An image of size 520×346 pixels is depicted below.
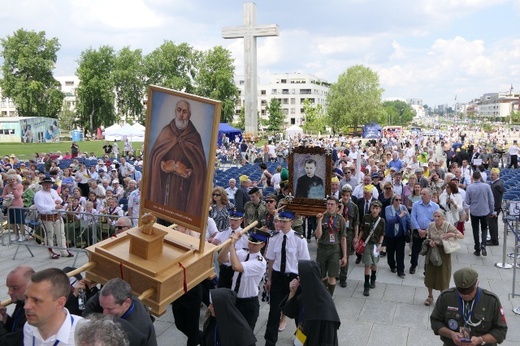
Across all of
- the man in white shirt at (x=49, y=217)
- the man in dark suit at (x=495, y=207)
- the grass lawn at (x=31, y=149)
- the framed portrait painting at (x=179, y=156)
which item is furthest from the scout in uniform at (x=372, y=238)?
the grass lawn at (x=31, y=149)

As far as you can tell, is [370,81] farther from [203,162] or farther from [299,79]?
[203,162]

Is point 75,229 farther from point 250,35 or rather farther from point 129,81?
point 129,81

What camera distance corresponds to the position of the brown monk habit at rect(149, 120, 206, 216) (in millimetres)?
3514

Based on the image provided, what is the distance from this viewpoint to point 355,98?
8144 cm

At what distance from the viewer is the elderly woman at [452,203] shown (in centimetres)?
1025

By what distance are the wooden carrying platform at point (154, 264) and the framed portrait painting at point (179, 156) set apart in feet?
0.71

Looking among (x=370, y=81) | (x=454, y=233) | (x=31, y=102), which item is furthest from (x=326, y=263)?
(x=370, y=81)

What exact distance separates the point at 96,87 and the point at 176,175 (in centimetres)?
8054

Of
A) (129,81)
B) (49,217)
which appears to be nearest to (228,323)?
(49,217)

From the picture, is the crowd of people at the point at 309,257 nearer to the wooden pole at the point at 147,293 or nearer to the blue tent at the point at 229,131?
the wooden pole at the point at 147,293

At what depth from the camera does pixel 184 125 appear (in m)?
3.54

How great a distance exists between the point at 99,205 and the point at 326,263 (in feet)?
21.4

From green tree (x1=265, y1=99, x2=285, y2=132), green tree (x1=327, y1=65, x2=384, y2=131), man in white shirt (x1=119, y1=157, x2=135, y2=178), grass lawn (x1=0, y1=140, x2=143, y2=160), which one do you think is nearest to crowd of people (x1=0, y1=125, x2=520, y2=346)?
man in white shirt (x1=119, y1=157, x2=135, y2=178)

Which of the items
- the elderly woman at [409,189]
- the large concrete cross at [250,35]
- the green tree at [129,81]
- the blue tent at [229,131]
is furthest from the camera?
the green tree at [129,81]
